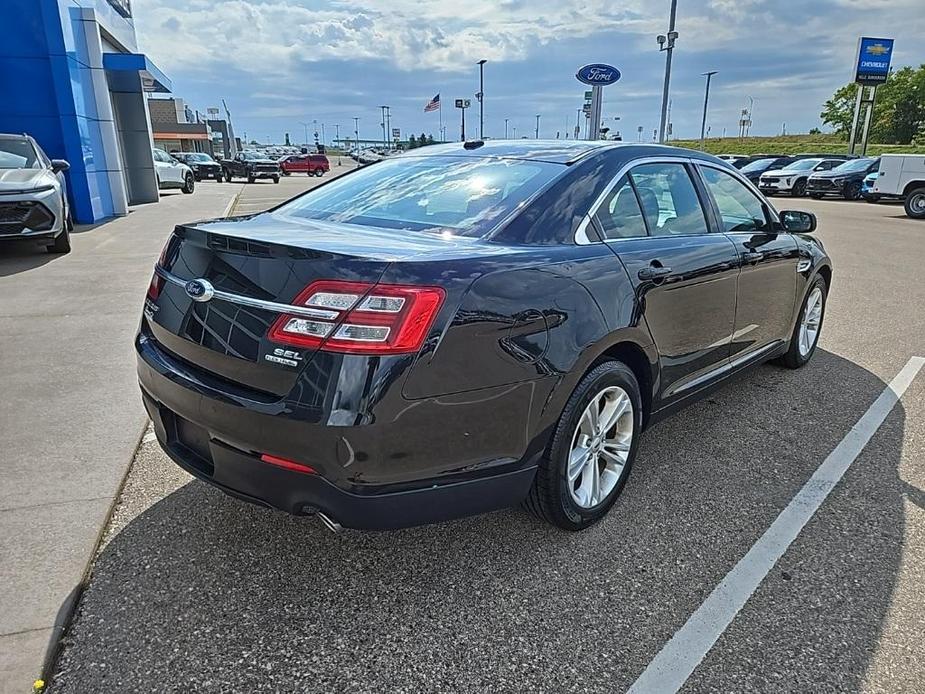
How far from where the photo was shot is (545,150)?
3256 millimetres

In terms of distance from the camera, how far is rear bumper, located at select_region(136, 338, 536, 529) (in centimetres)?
211

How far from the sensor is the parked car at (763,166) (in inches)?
1174

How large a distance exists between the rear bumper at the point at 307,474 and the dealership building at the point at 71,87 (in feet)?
42.9

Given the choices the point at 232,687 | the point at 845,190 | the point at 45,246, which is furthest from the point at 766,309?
the point at 845,190

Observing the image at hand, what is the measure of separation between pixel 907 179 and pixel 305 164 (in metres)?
38.5

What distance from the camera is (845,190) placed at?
24.5 m

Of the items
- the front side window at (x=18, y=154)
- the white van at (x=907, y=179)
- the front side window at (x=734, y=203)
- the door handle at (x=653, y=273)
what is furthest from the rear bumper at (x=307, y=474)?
the white van at (x=907, y=179)

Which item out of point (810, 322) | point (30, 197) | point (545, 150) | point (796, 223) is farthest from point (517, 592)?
point (30, 197)

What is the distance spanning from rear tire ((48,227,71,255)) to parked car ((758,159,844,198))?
2573 cm

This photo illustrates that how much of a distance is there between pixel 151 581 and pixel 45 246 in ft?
31.8

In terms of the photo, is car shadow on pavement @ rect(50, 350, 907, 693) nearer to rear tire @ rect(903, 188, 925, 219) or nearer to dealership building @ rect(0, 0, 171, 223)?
dealership building @ rect(0, 0, 171, 223)

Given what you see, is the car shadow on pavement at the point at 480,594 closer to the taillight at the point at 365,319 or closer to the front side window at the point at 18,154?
the taillight at the point at 365,319

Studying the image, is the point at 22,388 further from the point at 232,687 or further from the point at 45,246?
the point at 45,246

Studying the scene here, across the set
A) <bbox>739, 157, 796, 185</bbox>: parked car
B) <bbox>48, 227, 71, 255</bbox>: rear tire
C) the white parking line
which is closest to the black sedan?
the white parking line
